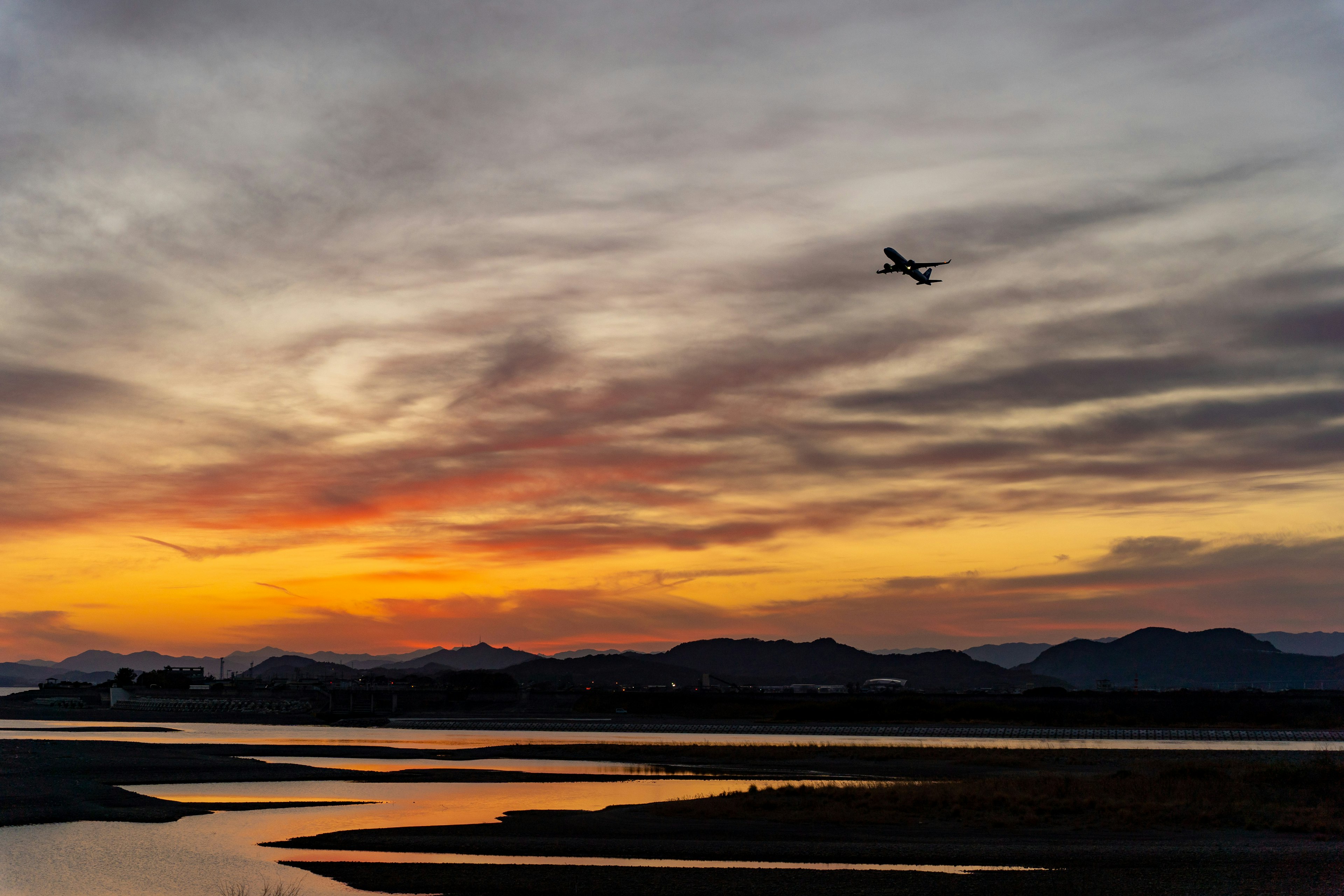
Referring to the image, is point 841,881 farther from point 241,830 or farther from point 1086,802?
point 241,830

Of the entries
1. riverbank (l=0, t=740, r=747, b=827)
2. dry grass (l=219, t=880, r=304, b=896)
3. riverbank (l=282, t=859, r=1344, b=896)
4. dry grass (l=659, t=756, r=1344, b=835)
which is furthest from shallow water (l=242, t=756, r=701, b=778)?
dry grass (l=219, t=880, r=304, b=896)

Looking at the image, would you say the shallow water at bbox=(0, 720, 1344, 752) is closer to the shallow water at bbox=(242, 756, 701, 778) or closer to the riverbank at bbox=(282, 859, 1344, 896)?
the shallow water at bbox=(242, 756, 701, 778)

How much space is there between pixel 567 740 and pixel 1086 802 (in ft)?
244

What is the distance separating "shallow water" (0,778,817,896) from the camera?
Answer: 117 ft

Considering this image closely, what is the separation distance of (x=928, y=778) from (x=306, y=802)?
39921 millimetres

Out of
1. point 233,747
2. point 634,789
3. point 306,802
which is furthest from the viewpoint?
point 233,747

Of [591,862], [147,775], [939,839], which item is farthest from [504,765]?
[939,839]

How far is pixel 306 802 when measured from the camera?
57.9m

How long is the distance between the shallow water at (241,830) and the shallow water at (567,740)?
127 ft

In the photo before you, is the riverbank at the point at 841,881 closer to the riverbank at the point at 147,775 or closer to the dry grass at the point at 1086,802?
the dry grass at the point at 1086,802

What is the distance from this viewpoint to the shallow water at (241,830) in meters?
35.7

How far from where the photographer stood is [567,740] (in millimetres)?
118125

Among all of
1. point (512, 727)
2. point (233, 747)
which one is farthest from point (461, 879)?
point (512, 727)

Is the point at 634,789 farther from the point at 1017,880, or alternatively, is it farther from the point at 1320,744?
the point at 1320,744
